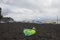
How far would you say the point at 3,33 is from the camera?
743cm

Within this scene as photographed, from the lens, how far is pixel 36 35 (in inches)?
283

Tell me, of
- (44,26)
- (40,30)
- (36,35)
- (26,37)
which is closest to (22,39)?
(26,37)

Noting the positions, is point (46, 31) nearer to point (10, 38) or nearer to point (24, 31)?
point (24, 31)

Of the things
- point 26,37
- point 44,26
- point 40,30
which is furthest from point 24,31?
point 44,26

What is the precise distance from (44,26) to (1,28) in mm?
2108

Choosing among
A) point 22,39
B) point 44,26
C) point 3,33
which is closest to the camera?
point 22,39

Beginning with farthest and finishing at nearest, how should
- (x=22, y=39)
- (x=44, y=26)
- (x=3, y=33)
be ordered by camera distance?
(x=44, y=26) → (x=3, y=33) → (x=22, y=39)

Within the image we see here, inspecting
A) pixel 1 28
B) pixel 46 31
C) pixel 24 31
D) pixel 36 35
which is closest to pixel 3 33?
pixel 1 28

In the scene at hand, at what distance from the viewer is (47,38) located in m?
7.03

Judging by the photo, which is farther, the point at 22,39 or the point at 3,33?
the point at 3,33

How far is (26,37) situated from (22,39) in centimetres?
19

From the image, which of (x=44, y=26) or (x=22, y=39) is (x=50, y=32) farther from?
(x=22, y=39)

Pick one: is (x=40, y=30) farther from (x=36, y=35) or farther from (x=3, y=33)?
(x=3, y=33)

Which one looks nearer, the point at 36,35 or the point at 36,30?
the point at 36,35
